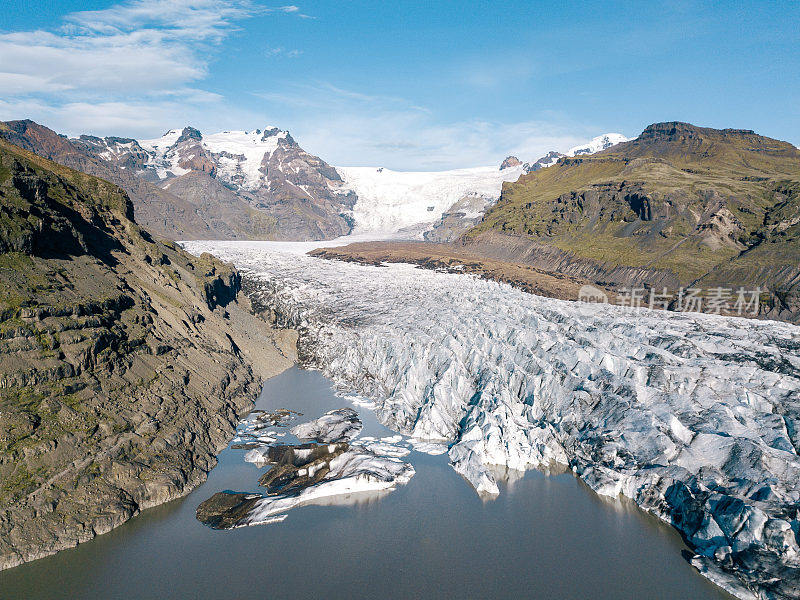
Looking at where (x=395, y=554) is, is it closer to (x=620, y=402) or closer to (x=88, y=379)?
(x=620, y=402)

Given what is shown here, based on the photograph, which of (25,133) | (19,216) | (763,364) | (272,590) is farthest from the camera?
(25,133)

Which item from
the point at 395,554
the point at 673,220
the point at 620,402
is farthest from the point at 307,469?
the point at 673,220

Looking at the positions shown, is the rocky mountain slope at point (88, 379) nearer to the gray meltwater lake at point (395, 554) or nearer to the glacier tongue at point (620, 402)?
the gray meltwater lake at point (395, 554)

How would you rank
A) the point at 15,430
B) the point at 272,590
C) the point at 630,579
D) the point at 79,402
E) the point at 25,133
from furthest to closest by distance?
the point at 25,133 → the point at 79,402 → the point at 15,430 → the point at 630,579 → the point at 272,590

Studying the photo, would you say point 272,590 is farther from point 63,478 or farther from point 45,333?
point 45,333

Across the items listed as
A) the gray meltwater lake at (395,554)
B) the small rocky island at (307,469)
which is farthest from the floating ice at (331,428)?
the gray meltwater lake at (395,554)

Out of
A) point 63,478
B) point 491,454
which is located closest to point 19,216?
point 63,478

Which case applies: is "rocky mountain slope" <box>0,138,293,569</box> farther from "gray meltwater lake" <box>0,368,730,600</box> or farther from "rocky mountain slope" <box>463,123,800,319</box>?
"rocky mountain slope" <box>463,123,800,319</box>
